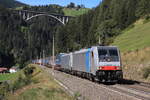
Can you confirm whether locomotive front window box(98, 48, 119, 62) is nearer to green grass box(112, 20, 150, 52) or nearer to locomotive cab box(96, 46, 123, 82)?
locomotive cab box(96, 46, 123, 82)

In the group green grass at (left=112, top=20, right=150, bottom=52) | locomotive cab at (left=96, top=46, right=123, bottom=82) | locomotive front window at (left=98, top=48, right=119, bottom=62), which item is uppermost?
green grass at (left=112, top=20, right=150, bottom=52)

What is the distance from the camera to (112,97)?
1719 centimetres

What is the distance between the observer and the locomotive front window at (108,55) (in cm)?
2570

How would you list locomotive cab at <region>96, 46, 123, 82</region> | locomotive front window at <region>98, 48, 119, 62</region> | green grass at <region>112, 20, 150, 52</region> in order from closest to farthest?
1. locomotive cab at <region>96, 46, 123, 82</region>
2. locomotive front window at <region>98, 48, 119, 62</region>
3. green grass at <region>112, 20, 150, 52</region>

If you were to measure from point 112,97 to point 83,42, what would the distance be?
113441 millimetres

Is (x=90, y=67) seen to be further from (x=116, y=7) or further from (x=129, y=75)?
(x=116, y=7)

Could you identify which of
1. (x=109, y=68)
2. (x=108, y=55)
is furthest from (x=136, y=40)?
(x=109, y=68)

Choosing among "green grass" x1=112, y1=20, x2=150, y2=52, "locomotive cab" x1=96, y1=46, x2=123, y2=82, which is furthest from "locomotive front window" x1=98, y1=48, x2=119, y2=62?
"green grass" x1=112, y1=20, x2=150, y2=52

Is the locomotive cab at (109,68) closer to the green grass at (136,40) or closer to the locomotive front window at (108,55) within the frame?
the locomotive front window at (108,55)

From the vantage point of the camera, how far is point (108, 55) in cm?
2592

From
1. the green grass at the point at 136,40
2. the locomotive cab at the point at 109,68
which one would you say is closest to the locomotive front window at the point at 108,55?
the locomotive cab at the point at 109,68

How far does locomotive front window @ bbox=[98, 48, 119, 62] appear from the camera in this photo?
25703 mm

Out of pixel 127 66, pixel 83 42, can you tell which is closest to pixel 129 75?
pixel 127 66

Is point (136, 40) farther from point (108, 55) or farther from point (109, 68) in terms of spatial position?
point (109, 68)
